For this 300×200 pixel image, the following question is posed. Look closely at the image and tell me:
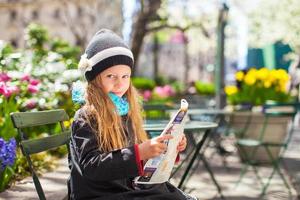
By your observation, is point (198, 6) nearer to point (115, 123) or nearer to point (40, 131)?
point (40, 131)

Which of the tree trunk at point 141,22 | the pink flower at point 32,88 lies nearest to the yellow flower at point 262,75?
the tree trunk at point 141,22

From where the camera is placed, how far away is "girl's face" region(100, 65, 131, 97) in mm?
2906

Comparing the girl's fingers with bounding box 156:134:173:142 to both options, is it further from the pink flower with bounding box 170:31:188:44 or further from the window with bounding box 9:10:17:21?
the window with bounding box 9:10:17:21

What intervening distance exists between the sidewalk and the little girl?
1350 millimetres

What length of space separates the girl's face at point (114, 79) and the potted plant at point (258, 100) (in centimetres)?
613

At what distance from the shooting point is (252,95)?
9406 millimetres

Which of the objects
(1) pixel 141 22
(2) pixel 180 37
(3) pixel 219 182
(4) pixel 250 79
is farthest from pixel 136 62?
(2) pixel 180 37

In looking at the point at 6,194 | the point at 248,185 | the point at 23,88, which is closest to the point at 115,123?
the point at 6,194

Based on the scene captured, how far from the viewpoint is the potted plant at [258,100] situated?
29.6 ft

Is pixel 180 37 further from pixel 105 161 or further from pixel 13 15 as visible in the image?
pixel 13 15

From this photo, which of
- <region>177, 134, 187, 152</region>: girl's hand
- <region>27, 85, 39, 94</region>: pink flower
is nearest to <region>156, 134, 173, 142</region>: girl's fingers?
<region>177, 134, 187, 152</region>: girl's hand

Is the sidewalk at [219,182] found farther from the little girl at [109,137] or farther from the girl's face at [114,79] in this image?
the girl's face at [114,79]

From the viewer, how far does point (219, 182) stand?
7.27m

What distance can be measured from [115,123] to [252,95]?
6.78 metres
